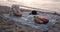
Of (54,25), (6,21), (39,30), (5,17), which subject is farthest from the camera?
(5,17)

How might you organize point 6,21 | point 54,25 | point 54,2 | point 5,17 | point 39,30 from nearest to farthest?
point 39,30 → point 54,25 → point 6,21 → point 5,17 → point 54,2

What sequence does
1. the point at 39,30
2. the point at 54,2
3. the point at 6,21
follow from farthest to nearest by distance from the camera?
1. the point at 54,2
2. the point at 6,21
3. the point at 39,30

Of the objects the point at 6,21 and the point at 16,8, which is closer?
the point at 6,21

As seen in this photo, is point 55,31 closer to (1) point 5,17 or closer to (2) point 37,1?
(1) point 5,17

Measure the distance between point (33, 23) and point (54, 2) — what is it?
1.77 meters

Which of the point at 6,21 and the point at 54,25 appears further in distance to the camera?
the point at 6,21

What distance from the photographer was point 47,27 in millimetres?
1886

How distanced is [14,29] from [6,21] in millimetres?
350

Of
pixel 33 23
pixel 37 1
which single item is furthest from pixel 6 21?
pixel 37 1

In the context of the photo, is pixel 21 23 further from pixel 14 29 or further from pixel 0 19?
pixel 0 19

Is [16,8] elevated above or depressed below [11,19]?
above

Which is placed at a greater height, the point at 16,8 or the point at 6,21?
the point at 16,8

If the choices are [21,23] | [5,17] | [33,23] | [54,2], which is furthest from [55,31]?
[54,2]

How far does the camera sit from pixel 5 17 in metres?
2.35
